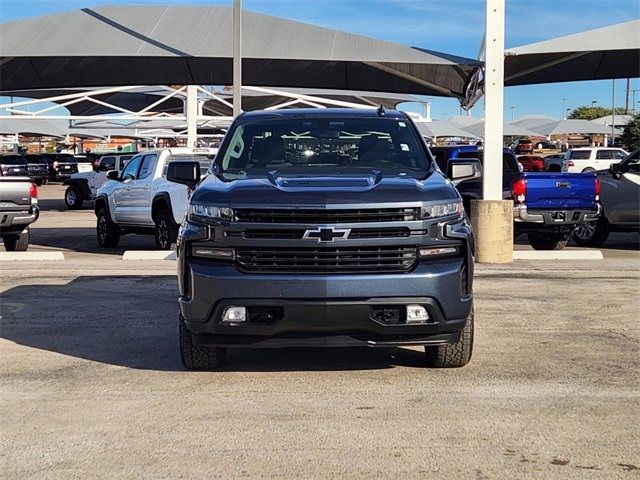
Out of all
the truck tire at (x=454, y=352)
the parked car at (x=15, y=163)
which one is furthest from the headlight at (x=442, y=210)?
the parked car at (x=15, y=163)

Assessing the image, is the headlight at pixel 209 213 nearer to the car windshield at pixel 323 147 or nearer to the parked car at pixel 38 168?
the car windshield at pixel 323 147

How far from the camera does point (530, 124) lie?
61750mm

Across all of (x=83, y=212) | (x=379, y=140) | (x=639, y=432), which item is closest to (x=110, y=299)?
(x=379, y=140)

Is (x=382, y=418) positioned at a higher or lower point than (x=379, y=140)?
lower

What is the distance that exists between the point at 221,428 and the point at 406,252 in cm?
160

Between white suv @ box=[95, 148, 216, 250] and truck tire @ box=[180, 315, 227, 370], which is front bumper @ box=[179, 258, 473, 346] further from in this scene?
white suv @ box=[95, 148, 216, 250]

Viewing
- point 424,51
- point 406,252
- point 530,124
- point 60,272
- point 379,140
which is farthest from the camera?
point 530,124

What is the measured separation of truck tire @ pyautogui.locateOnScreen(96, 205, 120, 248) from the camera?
17156 millimetres

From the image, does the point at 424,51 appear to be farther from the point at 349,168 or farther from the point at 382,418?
the point at 382,418

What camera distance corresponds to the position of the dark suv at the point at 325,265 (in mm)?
5684

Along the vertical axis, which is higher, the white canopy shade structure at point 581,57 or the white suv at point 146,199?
the white canopy shade structure at point 581,57

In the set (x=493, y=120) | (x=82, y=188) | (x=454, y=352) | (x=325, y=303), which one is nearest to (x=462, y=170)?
(x=454, y=352)

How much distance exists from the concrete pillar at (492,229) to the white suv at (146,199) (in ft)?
15.1

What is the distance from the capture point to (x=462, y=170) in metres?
7.26
